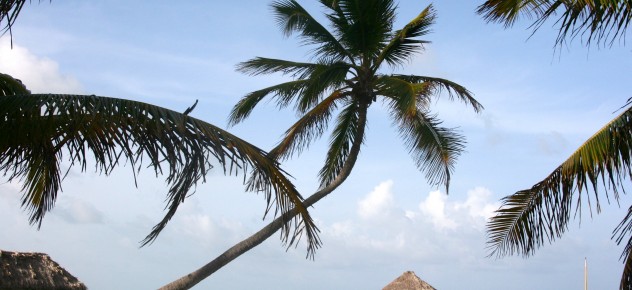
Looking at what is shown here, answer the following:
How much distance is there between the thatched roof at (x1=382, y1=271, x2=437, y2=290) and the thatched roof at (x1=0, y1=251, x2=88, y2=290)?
5019 mm

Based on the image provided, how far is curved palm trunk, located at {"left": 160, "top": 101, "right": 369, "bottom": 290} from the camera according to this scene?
546 inches

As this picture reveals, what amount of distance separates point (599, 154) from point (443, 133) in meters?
7.55

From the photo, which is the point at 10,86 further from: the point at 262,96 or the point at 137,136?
the point at 262,96

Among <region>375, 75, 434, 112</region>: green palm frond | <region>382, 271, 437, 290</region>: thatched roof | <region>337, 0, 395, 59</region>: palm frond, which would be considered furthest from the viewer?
<region>337, 0, 395, 59</region>: palm frond

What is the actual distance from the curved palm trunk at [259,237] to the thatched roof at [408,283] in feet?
7.46

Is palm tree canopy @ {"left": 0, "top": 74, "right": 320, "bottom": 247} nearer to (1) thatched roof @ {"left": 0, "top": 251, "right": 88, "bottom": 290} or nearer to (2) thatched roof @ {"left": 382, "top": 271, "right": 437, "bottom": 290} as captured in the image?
(1) thatched roof @ {"left": 0, "top": 251, "right": 88, "bottom": 290}

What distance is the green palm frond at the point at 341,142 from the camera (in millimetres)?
15727

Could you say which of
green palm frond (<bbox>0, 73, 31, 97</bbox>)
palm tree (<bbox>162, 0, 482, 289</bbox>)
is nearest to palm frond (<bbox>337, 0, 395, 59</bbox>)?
palm tree (<bbox>162, 0, 482, 289</bbox>)

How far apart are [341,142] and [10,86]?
→ 8733 mm

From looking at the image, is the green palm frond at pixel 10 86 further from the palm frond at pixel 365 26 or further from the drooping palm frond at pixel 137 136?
the palm frond at pixel 365 26

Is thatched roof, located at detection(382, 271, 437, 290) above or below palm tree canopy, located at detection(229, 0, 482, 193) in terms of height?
below

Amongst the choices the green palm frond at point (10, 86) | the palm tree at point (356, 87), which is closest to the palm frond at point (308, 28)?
the palm tree at point (356, 87)

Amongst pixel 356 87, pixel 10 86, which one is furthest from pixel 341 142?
pixel 10 86

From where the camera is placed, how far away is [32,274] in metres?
8.10
